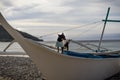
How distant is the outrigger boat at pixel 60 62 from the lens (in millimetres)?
10430

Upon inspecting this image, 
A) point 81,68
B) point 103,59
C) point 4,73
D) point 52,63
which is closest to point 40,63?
point 52,63

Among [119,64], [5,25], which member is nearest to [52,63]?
[5,25]

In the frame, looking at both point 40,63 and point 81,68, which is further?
point 81,68

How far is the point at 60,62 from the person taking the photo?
11.0 m

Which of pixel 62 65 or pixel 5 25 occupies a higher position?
pixel 5 25

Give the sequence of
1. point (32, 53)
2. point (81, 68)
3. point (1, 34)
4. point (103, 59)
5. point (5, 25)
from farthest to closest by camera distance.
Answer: point (1, 34)
point (103, 59)
point (81, 68)
point (32, 53)
point (5, 25)

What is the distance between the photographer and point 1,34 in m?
127

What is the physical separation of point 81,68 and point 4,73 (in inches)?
190

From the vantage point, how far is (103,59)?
12.6 m

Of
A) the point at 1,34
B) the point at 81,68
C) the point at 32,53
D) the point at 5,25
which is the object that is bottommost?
the point at 1,34

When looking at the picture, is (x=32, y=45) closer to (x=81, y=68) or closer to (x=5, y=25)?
(x=5, y=25)

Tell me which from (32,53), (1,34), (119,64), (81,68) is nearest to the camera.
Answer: (32,53)

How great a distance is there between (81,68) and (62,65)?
838mm

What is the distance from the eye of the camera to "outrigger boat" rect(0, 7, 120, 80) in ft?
34.2
